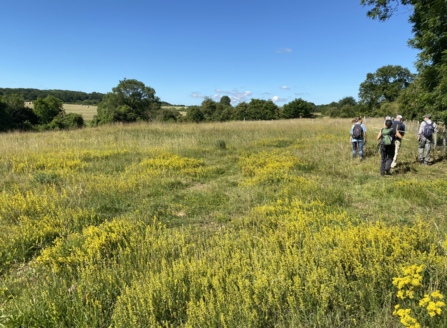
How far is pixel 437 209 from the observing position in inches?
186

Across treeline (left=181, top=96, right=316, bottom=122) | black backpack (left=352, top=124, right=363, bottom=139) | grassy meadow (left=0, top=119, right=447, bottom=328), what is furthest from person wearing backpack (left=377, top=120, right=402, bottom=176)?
treeline (left=181, top=96, right=316, bottom=122)

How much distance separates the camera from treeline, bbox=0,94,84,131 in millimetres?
27938

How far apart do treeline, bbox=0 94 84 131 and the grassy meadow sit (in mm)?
24267

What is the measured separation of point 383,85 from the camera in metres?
60.6

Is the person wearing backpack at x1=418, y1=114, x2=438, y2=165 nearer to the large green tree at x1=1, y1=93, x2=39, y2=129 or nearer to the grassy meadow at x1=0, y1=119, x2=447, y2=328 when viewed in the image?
the grassy meadow at x1=0, y1=119, x2=447, y2=328

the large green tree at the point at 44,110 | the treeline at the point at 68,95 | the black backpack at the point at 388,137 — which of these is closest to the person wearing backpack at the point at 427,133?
the black backpack at the point at 388,137

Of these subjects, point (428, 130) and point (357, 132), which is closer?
point (428, 130)

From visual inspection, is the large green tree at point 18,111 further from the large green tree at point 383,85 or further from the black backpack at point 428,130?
the large green tree at point 383,85

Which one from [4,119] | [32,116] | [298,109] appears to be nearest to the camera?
[4,119]

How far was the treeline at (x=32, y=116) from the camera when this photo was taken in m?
27.9

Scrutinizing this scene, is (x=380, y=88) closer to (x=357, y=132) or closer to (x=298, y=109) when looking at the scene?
(x=298, y=109)

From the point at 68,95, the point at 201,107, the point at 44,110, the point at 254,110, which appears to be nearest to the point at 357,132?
the point at 254,110

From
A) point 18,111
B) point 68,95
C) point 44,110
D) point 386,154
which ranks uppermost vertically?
point 68,95

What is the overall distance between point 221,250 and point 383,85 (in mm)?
75061
